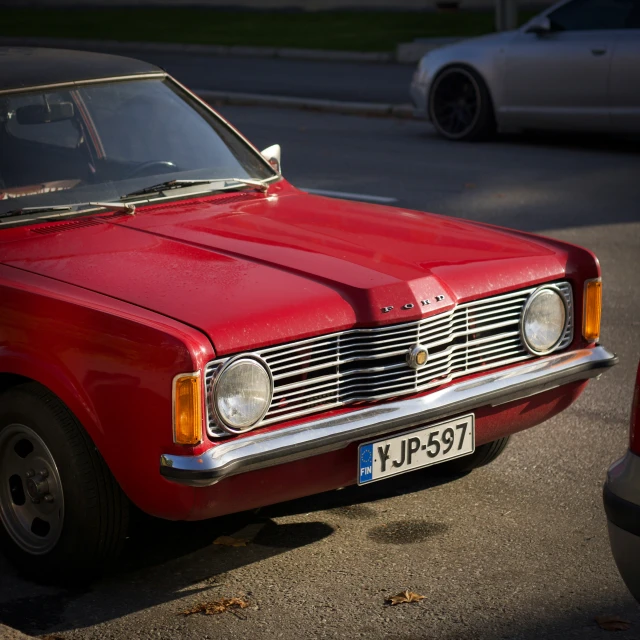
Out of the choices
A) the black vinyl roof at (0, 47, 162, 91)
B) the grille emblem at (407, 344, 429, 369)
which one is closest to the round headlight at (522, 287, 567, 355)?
the grille emblem at (407, 344, 429, 369)

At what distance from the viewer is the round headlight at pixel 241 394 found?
3.88m

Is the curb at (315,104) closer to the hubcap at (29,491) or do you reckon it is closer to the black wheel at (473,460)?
the black wheel at (473,460)

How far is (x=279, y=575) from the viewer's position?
4.38 metres

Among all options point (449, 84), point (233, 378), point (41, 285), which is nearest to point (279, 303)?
point (233, 378)

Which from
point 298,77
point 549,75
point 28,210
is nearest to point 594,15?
point 549,75

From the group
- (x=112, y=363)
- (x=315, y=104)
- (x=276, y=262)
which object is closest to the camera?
(x=112, y=363)

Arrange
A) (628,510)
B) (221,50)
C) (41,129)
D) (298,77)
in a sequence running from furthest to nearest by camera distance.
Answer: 1. (221,50)
2. (298,77)
3. (41,129)
4. (628,510)

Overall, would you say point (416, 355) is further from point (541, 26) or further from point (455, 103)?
point (455, 103)

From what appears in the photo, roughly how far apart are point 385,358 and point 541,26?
932 centimetres

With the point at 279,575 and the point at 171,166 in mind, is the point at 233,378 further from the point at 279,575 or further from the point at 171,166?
the point at 171,166

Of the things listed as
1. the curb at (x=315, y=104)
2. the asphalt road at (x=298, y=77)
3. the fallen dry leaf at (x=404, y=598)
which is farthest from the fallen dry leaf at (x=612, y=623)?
the asphalt road at (x=298, y=77)

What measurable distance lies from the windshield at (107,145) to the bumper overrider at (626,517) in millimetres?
2419

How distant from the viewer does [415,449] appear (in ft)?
A: 14.1

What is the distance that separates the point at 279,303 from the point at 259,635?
103 centimetres
